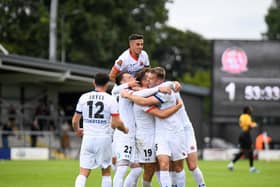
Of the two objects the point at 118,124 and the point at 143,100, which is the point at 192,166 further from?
the point at 118,124

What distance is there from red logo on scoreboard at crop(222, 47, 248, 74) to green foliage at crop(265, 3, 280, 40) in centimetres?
4918

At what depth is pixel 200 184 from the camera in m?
15.0

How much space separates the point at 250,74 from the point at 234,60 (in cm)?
101

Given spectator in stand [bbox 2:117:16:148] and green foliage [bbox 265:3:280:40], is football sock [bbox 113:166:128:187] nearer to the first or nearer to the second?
spectator in stand [bbox 2:117:16:148]

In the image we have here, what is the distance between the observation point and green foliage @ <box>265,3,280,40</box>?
89.6 meters

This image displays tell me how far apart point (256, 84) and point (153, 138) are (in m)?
27.1

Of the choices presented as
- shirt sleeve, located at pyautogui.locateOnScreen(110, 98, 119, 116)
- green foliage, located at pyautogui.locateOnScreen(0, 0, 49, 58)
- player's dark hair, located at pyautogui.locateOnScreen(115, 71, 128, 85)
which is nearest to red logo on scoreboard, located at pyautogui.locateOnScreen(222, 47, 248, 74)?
green foliage, located at pyautogui.locateOnScreen(0, 0, 49, 58)

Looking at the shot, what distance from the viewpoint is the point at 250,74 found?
40.8 metres

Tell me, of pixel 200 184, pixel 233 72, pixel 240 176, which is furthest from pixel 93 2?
pixel 200 184

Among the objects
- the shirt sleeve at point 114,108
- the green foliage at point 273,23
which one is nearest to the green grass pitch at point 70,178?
the shirt sleeve at point 114,108

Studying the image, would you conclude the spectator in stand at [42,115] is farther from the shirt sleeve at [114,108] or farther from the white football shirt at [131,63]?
the shirt sleeve at [114,108]

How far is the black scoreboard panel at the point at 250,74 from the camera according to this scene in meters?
40.9

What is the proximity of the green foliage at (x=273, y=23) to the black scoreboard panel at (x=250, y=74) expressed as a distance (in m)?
49.1

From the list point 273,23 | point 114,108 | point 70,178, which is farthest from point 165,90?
point 273,23
